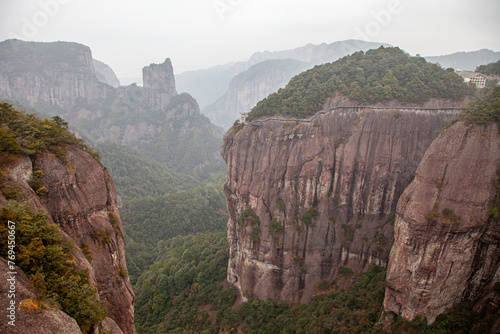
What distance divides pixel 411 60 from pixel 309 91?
49.4 ft

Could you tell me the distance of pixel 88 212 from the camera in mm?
17281

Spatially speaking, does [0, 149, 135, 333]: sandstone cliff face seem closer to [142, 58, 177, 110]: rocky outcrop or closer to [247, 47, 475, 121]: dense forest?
[247, 47, 475, 121]: dense forest

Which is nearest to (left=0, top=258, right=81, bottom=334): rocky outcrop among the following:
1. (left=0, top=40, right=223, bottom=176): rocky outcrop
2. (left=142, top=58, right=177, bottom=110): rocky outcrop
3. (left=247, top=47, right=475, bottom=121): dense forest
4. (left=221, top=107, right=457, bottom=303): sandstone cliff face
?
(left=221, top=107, right=457, bottom=303): sandstone cliff face

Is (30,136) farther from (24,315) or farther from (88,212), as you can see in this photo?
(24,315)

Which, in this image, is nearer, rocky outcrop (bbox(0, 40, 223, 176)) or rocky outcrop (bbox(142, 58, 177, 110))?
rocky outcrop (bbox(0, 40, 223, 176))

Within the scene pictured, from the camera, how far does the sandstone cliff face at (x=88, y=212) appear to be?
15.0 meters

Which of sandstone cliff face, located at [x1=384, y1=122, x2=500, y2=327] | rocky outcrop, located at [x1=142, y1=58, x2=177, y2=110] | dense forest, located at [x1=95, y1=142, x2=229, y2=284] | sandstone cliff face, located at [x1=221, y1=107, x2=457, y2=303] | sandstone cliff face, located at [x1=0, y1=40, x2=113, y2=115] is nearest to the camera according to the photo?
sandstone cliff face, located at [x1=384, y1=122, x2=500, y2=327]

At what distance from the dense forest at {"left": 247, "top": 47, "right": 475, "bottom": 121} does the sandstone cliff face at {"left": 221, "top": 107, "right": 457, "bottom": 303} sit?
3148 mm

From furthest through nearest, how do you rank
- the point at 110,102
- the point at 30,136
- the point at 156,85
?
the point at 156,85 < the point at 110,102 < the point at 30,136

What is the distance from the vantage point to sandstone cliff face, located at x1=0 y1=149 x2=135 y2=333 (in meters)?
15.0

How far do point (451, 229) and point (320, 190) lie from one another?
15571mm

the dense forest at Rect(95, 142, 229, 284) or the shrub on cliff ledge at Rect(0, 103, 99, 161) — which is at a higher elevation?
the shrub on cliff ledge at Rect(0, 103, 99, 161)

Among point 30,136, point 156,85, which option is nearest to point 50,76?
point 156,85

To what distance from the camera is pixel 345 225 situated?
35031 mm
